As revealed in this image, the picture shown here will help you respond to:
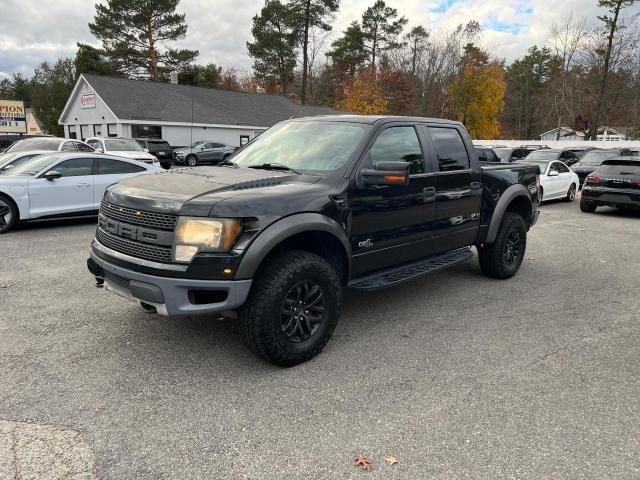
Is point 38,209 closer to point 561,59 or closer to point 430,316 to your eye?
point 430,316

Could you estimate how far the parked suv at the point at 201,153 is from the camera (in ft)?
91.7

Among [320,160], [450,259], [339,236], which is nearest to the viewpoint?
[339,236]

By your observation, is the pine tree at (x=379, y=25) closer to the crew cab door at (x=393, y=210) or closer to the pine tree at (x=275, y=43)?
the pine tree at (x=275, y=43)

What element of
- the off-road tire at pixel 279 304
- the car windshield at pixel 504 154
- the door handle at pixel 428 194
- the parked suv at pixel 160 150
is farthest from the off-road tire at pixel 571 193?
the parked suv at pixel 160 150

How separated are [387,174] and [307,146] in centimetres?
98

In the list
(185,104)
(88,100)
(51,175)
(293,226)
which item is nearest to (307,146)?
(293,226)

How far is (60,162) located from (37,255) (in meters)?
2.86

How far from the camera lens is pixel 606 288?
599cm

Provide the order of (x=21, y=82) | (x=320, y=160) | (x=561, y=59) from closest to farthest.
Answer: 1. (x=320, y=160)
2. (x=561, y=59)
3. (x=21, y=82)

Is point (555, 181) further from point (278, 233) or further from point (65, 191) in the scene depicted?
point (278, 233)


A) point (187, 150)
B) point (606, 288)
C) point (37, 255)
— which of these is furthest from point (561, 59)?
point (37, 255)

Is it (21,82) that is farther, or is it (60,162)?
(21,82)

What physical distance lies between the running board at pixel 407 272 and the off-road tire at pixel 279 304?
0.46 metres

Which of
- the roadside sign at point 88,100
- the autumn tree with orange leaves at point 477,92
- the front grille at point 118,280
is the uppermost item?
the autumn tree with orange leaves at point 477,92
